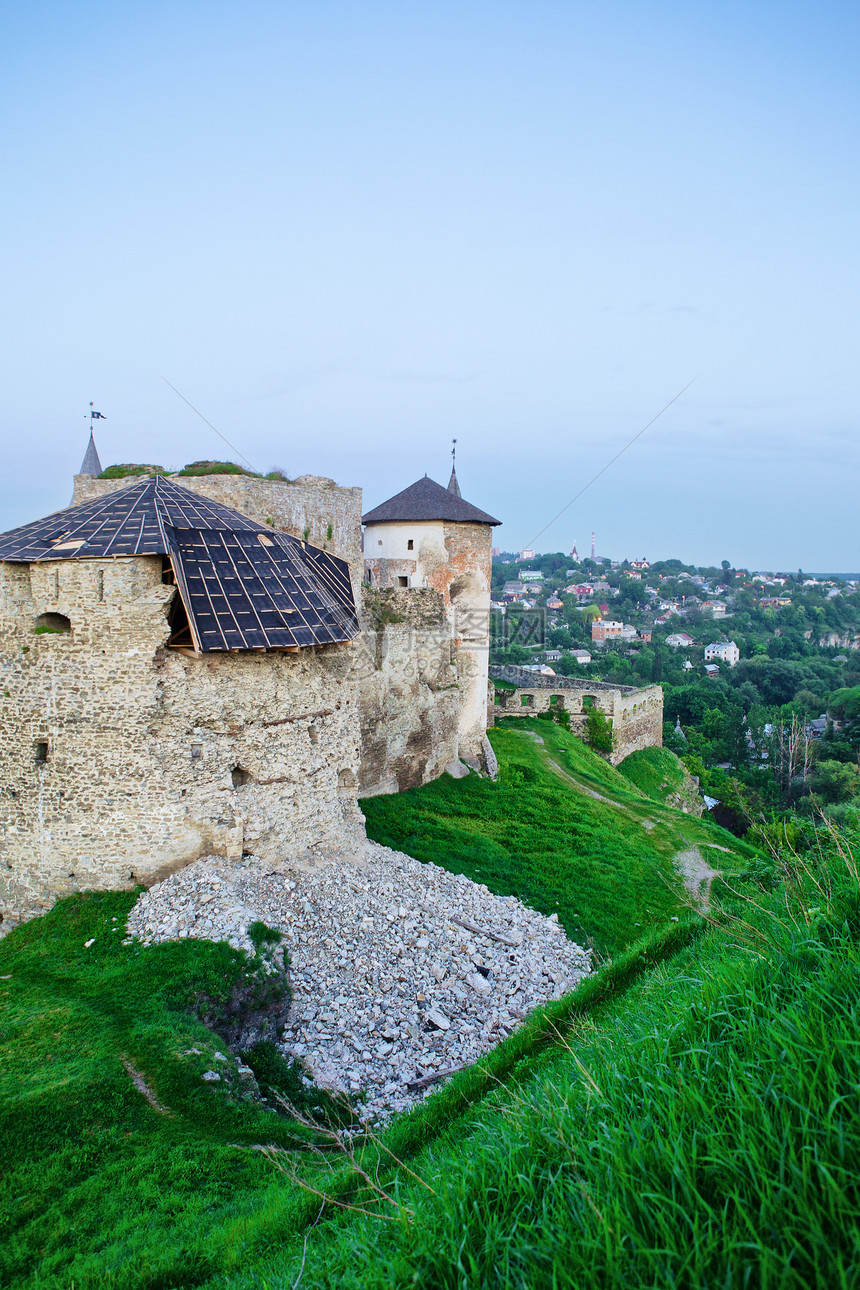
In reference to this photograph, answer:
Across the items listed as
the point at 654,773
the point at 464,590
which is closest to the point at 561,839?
the point at 464,590

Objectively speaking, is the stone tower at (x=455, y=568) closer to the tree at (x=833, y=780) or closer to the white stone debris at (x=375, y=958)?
the white stone debris at (x=375, y=958)

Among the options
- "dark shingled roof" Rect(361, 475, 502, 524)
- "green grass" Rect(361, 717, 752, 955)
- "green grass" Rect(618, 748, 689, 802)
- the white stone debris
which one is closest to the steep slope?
"green grass" Rect(618, 748, 689, 802)

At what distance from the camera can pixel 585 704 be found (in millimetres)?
32938

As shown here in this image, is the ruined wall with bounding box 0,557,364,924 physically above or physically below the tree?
above

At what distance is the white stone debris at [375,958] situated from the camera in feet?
26.6

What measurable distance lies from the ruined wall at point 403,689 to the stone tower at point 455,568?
1.84 metres

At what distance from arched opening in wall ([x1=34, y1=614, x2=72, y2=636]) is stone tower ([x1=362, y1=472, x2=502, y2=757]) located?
13.2 meters

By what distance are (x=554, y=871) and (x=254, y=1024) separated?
29.0ft

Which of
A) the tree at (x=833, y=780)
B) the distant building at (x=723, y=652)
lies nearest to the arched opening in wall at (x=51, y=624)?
the tree at (x=833, y=780)

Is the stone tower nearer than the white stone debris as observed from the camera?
No

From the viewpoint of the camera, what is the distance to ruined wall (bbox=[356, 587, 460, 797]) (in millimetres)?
17969

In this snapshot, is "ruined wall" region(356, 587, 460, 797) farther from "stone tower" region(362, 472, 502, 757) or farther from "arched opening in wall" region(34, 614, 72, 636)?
"arched opening in wall" region(34, 614, 72, 636)

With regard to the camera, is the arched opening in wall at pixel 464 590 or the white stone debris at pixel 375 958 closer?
the white stone debris at pixel 375 958

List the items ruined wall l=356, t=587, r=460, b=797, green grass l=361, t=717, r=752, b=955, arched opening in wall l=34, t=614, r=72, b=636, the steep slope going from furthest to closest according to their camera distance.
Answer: the steep slope
ruined wall l=356, t=587, r=460, b=797
green grass l=361, t=717, r=752, b=955
arched opening in wall l=34, t=614, r=72, b=636
